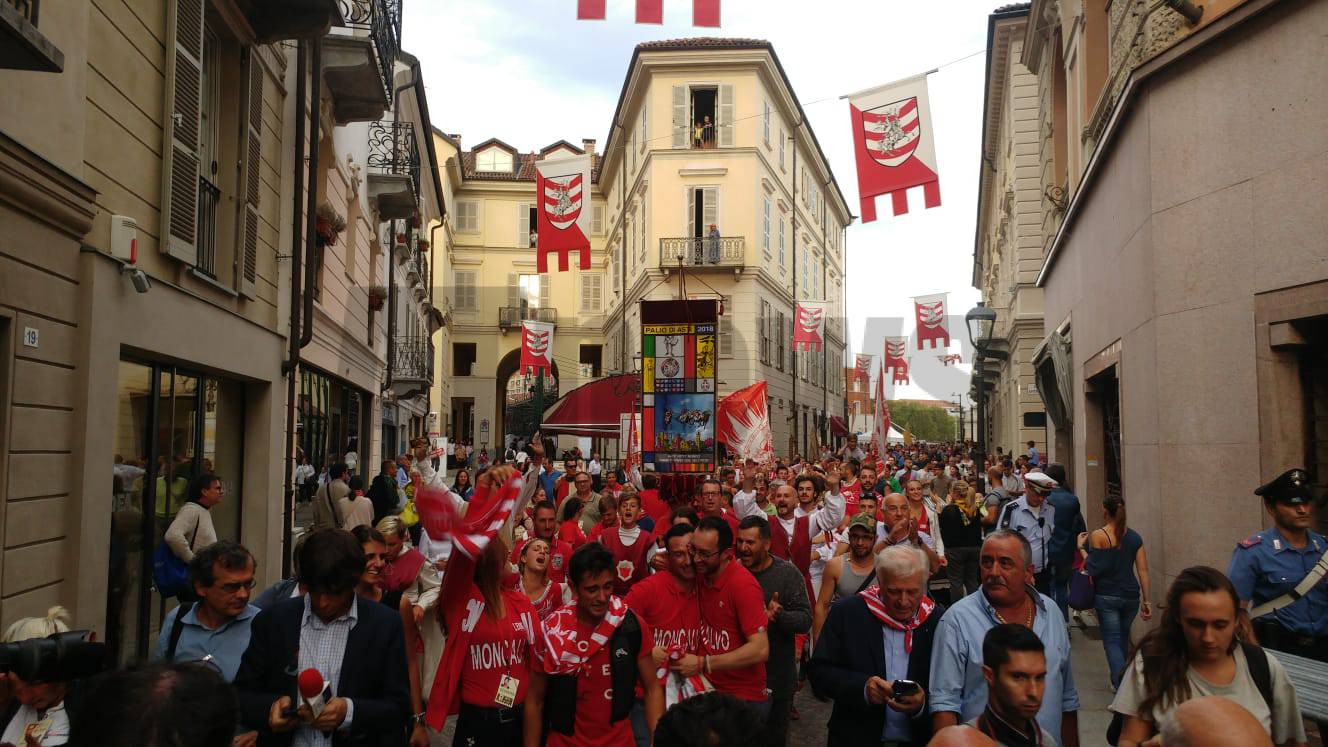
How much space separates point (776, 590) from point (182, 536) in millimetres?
4332

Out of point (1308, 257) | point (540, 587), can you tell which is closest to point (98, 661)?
point (540, 587)

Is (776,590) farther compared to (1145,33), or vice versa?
(1145,33)

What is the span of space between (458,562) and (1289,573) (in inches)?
170

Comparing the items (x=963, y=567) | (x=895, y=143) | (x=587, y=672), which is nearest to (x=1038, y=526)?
(x=963, y=567)

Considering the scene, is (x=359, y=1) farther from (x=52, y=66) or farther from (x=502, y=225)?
(x=502, y=225)

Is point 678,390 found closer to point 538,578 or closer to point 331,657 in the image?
point 538,578

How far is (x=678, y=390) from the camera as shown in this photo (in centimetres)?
1320

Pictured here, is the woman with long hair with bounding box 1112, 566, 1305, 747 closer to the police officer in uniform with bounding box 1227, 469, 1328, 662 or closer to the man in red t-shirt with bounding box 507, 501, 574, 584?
the police officer in uniform with bounding box 1227, 469, 1328, 662

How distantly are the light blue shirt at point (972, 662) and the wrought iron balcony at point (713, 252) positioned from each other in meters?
31.9

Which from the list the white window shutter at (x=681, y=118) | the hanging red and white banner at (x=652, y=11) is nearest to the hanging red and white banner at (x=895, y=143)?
the hanging red and white banner at (x=652, y=11)

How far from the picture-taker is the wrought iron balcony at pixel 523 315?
5116 cm

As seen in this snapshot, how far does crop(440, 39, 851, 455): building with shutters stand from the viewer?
119 feet

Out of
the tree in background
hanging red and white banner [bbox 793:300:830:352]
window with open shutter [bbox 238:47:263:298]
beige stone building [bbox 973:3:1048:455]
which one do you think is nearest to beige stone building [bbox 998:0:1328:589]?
window with open shutter [bbox 238:47:263:298]

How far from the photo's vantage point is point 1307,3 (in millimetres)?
7582
